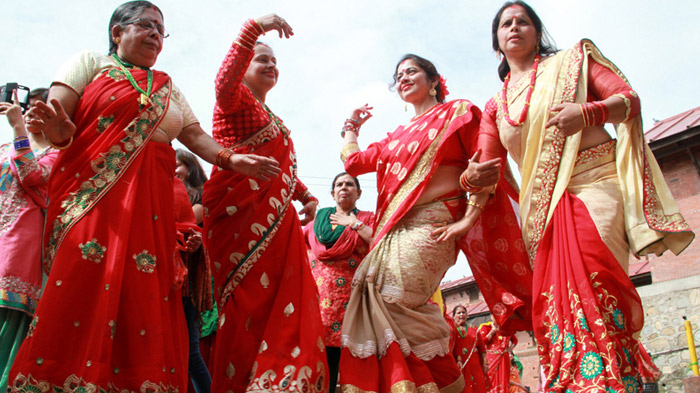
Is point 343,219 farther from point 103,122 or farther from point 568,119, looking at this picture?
point 103,122

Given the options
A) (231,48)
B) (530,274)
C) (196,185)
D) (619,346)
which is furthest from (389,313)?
(196,185)

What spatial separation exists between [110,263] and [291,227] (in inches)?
46.5

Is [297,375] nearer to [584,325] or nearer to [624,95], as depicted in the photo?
[584,325]

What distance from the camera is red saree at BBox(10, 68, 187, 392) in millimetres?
2250

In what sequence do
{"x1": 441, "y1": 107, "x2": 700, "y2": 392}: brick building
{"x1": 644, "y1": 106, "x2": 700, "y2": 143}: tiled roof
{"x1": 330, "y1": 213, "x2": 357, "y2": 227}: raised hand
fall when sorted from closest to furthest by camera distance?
1. {"x1": 330, "y1": 213, "x2": 357, "y2": 227}: raised hand
2. {"x1": 441, "y1": 107, "x2": 700, "y2": 392}: brick building
3. {"x1": 644, "y1": 106, "x2": 700, "y2": 143}: tiled roof

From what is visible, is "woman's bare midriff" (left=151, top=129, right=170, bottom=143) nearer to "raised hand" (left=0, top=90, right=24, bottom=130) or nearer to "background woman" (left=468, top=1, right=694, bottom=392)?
"raised hand" (left=0, top=90, right=24, bottom=130)

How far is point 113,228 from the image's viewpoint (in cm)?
252

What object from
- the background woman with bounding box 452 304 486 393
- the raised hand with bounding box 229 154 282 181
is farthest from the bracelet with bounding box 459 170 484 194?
the background woman with bounding box 452 304 486 393

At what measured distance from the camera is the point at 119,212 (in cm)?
255

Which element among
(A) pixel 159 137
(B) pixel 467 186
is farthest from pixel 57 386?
(B) pixel 467 186

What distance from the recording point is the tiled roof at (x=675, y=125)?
13.4 meters

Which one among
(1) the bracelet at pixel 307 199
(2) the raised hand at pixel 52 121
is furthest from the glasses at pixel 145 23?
(1) the bracelet at pixel 307 199

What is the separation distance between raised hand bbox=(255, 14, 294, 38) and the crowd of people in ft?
0.05

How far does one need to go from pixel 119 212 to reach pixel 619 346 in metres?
2.31
